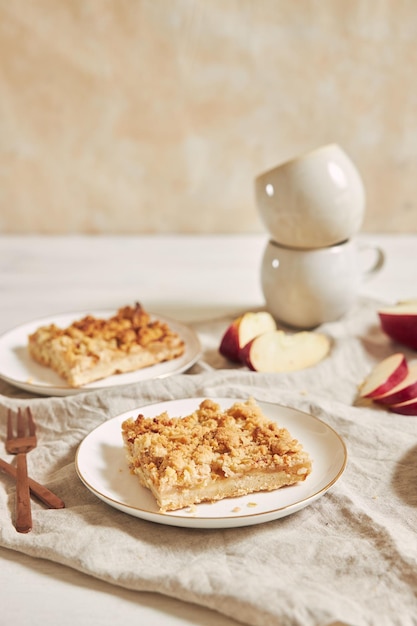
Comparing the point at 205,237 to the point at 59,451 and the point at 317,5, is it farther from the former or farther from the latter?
the point at 59,451

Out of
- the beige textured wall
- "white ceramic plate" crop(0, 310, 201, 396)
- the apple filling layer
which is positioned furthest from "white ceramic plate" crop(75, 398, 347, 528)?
the beige textured wall

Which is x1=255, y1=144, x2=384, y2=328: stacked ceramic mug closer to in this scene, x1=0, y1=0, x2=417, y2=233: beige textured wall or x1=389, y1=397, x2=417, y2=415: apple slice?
x1=389, y1=397, x2=417, y2=415: apple slice

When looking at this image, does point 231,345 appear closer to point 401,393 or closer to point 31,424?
point 401,393

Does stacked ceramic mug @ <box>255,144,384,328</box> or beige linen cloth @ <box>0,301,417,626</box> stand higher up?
stacked ceramic mug @ <box>255,144,384,328</box>

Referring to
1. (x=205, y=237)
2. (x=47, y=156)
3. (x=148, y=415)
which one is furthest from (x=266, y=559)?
(x=47, y=156)

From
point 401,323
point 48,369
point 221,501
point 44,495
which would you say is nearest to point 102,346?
point 48,369

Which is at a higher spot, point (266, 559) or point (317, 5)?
point (317, 5)

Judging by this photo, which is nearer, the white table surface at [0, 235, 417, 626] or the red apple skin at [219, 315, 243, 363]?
the white table surface at [0, 235, 417, 626]
